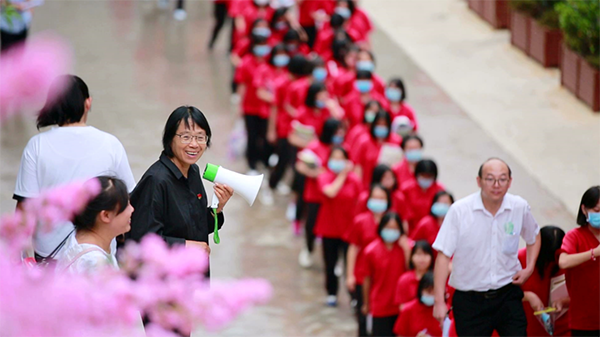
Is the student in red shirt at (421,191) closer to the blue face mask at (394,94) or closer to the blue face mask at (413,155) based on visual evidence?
the blue face mask at (413,155)

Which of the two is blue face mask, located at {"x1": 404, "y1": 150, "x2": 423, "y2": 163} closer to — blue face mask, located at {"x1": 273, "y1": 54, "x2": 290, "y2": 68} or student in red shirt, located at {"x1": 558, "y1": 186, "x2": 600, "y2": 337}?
blue face mask, located at {"x1": 273, "y1": 54, "x2": 290, "y2": 68}

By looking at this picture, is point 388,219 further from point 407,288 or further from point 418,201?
point 418,201

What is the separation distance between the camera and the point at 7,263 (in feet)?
4.38

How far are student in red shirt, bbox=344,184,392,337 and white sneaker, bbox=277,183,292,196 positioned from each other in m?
3.31

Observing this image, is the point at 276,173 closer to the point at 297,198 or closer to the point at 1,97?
the point at 297,198

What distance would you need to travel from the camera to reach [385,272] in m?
7.50

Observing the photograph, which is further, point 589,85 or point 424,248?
point 589,85

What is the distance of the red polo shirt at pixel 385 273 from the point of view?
748 cm

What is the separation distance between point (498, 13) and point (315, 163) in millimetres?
8421

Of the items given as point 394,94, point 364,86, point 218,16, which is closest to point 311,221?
point 394,94

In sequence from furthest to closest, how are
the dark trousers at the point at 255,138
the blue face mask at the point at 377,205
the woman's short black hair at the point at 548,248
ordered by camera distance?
the dark trousers at the point at 255,138 < the blue face mask at the point at 377,205 < the woman's short black hair at the point at 548,248

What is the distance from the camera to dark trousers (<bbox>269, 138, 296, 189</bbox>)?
10625 millimetres

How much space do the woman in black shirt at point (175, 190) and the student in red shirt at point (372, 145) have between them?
17.1ft

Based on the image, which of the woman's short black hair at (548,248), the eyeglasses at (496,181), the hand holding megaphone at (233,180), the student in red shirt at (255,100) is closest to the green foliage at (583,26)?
the student in red shirt at (255,100)
